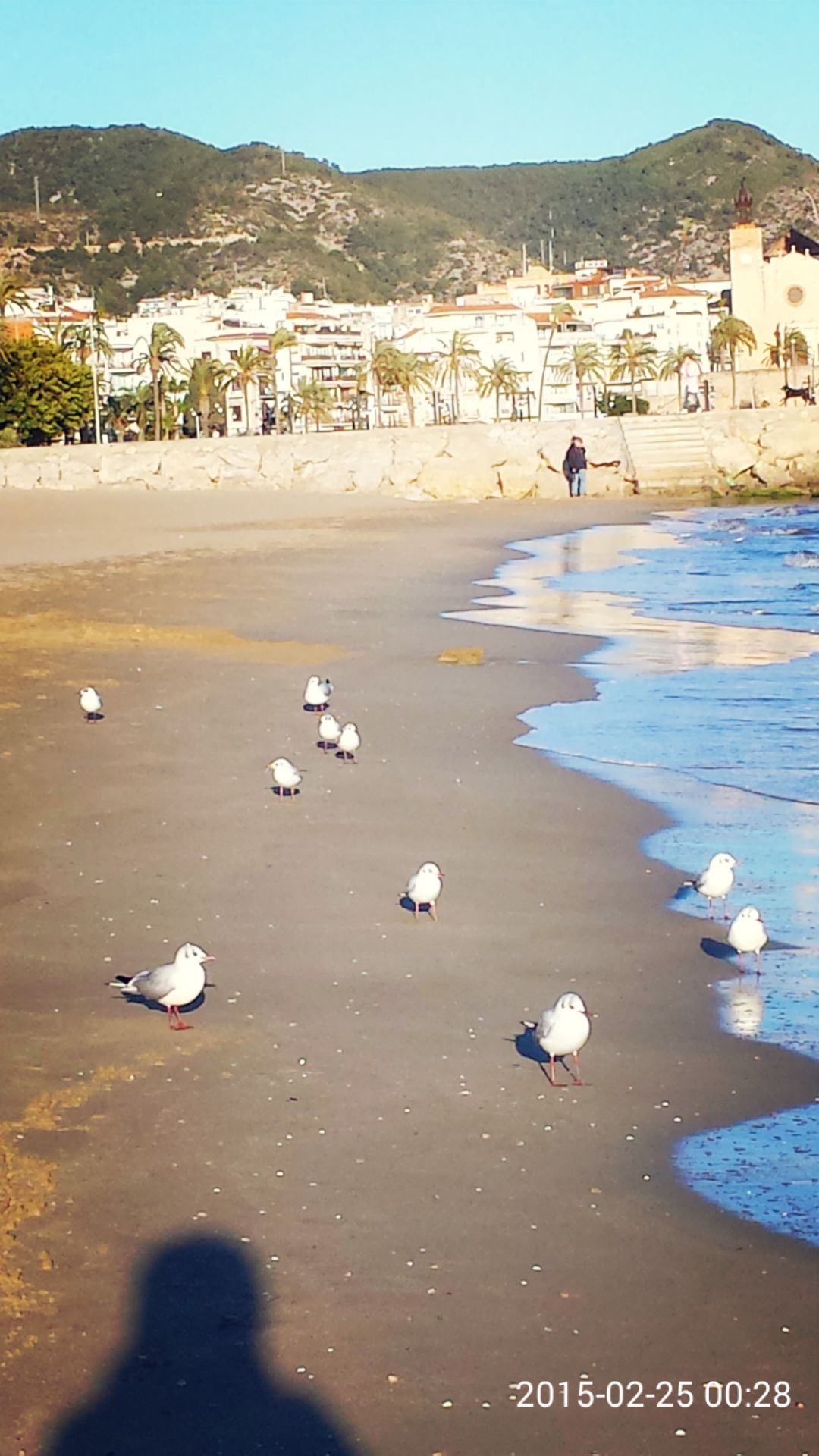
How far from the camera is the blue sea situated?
15.2 ft

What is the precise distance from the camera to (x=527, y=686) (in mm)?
12383

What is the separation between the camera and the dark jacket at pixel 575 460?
40.2m

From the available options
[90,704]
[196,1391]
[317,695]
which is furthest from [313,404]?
[196,1391]

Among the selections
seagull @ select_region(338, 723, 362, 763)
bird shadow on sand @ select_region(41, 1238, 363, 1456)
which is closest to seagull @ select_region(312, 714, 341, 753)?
seagull @ select_region(338, 723, 362, 763)

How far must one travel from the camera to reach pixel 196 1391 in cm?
337

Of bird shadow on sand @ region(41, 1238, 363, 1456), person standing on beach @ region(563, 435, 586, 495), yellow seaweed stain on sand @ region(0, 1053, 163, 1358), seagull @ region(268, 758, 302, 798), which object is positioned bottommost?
bird shadow on sand @ region(41, 1238, 363, 1456)

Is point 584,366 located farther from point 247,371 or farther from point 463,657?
point 463,657

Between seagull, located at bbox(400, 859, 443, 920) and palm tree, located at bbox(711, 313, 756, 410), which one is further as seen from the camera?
palm tree, located at bbox(711, 313, 756, 410)

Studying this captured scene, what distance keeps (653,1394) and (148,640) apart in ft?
36.4

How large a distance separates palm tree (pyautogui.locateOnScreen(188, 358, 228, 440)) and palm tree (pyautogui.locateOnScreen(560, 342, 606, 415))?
17.4 metres

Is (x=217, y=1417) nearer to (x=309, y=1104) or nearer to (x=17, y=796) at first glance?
(x=309, y=1104)

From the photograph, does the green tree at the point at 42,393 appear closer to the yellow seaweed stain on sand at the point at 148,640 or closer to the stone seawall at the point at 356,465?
the stone seawall at the point at 356,465

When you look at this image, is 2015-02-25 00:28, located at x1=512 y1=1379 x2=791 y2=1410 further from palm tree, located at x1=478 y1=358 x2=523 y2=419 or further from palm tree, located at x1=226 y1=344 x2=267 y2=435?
palm tree, located at x1=478 y1=358 x2=523 y2=419

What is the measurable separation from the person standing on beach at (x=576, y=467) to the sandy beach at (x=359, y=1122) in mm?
30838
